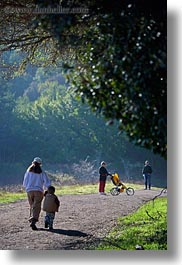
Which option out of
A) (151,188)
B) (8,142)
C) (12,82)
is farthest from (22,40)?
(151,188)

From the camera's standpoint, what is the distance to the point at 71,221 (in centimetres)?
464

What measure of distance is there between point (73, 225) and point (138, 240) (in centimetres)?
43

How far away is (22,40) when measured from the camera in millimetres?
4730

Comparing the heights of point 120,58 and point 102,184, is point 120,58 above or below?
above

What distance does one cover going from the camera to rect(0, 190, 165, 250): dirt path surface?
462 centimetres

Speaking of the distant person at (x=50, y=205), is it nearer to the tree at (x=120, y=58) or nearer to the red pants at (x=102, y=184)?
the red pants at (x=102, y=184)

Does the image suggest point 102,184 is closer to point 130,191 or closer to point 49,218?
point 130,191

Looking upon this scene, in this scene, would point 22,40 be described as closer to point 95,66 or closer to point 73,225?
point 95,66

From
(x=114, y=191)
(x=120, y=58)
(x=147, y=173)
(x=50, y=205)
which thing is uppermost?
(x=120, y=58)

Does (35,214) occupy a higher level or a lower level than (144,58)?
lower

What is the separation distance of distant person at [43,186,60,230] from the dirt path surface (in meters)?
0.03

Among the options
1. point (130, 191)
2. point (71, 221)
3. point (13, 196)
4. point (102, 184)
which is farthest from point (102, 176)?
point (13, 196)

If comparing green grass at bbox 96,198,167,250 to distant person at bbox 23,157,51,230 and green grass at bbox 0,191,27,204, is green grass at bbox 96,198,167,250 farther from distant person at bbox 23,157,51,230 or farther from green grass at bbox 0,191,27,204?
green grass at bbox 0,191,27,204

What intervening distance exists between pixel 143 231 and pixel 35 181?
2.53 ft
